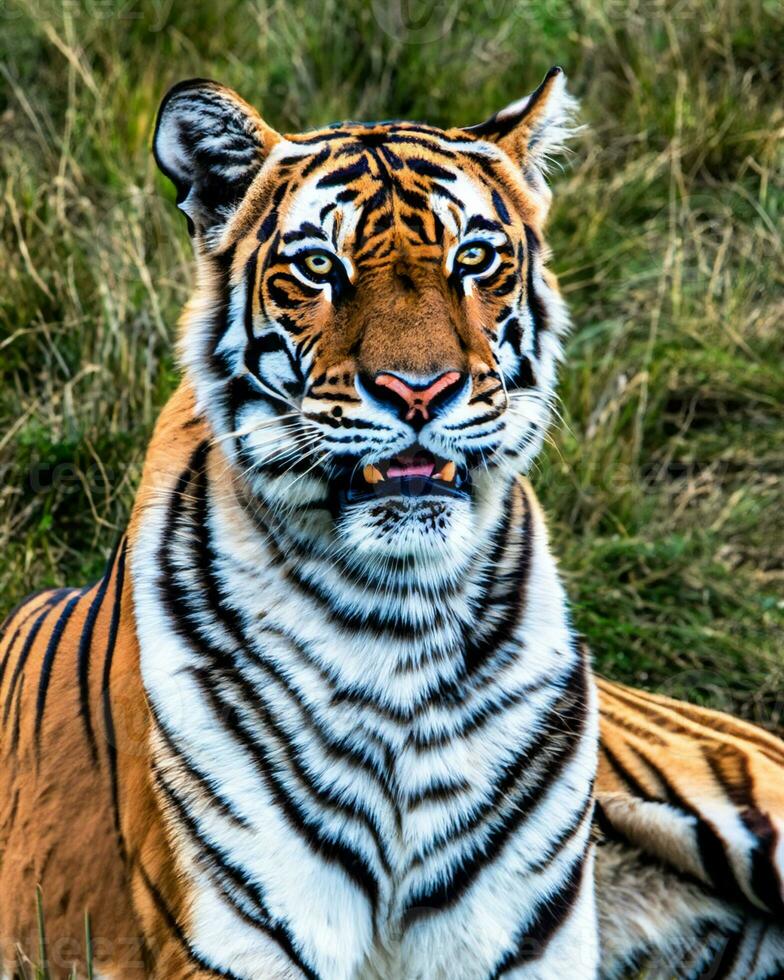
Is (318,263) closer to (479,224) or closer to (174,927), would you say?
(479,224)

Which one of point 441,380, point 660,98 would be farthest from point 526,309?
point 660,98

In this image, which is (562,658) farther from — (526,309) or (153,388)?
(153,388)

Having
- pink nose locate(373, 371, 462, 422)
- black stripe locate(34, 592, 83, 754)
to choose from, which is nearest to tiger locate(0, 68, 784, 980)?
pink nose locate(373, 371, 462, 422)

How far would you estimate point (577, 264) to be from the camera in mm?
5816

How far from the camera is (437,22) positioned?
661 centimetres

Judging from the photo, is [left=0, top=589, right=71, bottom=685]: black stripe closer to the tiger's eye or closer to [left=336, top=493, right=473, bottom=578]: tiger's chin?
[left=336, top=493, right=473, bottom=578]: tiger's chin

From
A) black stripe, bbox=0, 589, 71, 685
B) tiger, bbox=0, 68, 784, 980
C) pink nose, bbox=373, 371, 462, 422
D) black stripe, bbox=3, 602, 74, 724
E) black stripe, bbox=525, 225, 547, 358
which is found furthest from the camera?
black stripe, bbox=0, 589, 71, 685

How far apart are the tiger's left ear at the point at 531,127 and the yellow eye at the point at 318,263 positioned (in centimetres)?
45

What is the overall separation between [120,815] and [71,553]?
205 cm

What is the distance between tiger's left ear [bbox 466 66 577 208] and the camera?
9.13 ft

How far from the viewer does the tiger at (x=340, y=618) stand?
7.98ft

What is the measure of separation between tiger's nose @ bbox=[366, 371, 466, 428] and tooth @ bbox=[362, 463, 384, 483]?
0.39 feet

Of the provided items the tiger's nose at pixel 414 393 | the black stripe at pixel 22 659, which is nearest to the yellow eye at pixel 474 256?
the tiger's nose at pixel 414 393

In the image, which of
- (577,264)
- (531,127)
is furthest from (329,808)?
(577,264)
